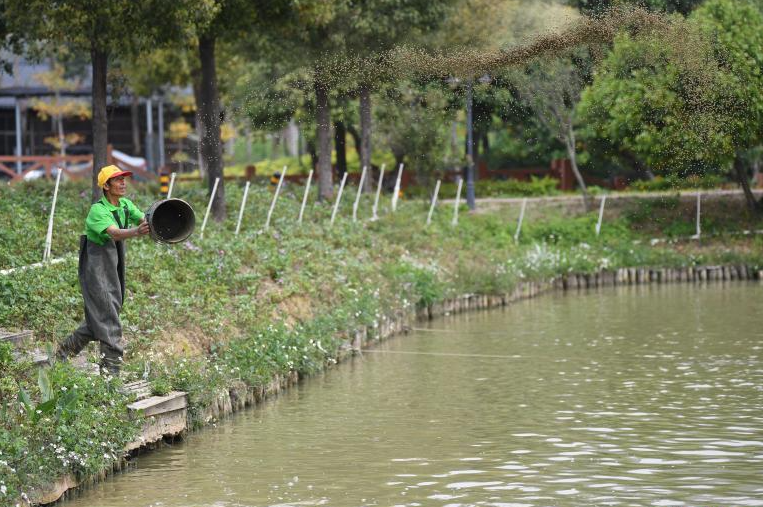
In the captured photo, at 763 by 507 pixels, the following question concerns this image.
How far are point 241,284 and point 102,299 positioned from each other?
7.27 meters

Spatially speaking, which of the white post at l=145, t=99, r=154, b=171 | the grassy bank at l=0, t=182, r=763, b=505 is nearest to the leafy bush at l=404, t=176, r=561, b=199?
the grassy bank at l=0, t=182, r=763, b=505

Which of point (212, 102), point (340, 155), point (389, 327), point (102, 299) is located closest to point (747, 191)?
point (340, 155)

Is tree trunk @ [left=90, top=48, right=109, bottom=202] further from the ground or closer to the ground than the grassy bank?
further from the ground

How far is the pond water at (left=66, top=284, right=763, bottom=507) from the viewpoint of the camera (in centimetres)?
1166

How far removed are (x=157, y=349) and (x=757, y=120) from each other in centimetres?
1589

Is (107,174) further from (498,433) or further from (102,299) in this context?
(498,433)

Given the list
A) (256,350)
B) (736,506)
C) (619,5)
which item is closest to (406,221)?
(619,5)

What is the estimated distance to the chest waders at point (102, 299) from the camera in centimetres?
1345

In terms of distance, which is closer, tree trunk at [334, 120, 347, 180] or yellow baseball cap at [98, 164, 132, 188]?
yellow baseball cap at [98, 164, 132, 188]

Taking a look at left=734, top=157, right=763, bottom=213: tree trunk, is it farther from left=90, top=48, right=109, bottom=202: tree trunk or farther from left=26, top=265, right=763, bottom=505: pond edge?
left=90, top=48, right=109, bottom=202: tree trunk

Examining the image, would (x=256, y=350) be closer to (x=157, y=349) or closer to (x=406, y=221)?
(x=157, y=349)

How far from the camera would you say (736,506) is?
10.9 meters

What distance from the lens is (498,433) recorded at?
14219 mm

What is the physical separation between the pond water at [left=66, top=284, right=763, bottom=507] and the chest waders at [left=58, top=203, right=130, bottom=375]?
1176 millimetres
